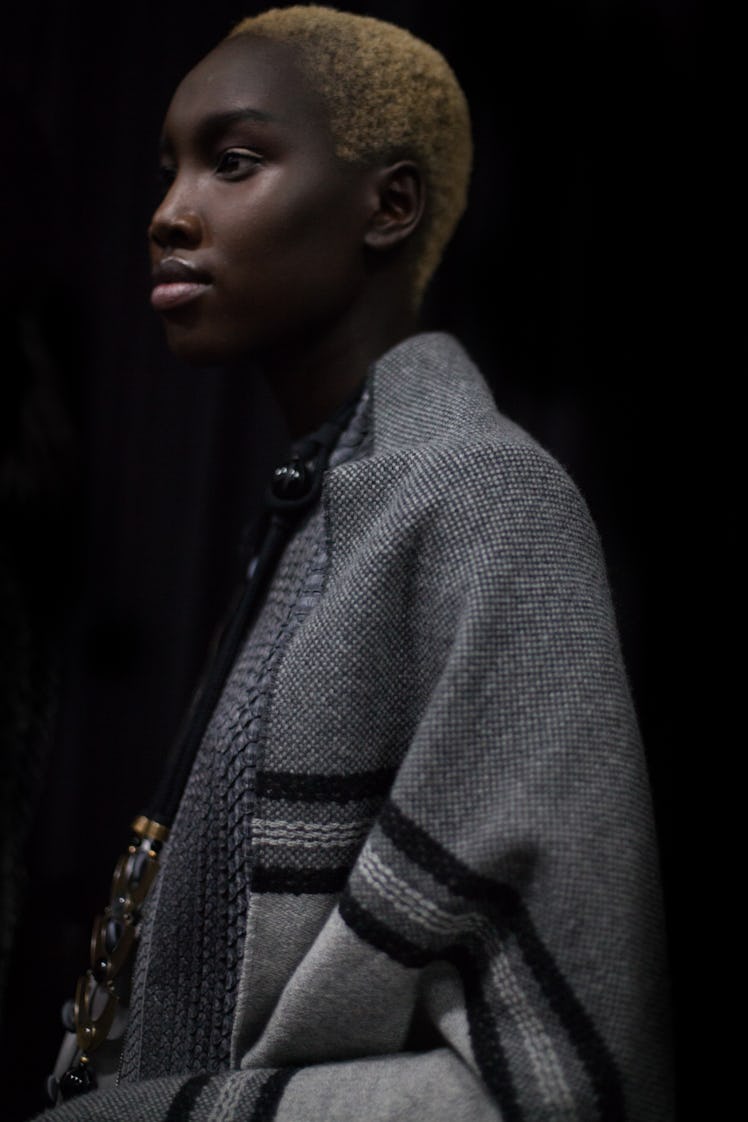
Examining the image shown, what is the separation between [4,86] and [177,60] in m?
0.28

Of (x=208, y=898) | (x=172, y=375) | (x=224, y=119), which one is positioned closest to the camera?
(x=208, y=898)

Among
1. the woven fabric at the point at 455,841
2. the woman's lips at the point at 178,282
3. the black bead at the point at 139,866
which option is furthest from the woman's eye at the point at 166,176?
the black bead at the point at 139,866

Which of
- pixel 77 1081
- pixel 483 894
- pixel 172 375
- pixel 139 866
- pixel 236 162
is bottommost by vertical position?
pixel 77 1081

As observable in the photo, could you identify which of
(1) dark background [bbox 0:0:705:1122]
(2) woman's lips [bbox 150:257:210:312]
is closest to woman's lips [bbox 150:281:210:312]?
(2) woman's lips [bbox 150:257:210:312]

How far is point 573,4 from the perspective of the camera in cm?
127

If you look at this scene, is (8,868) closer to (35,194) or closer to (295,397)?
(295,397)

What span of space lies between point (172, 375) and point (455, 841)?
1.07m

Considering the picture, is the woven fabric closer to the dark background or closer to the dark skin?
the dark skin

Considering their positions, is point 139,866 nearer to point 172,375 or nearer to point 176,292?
point 176,292

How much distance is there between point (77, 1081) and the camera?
0.94m

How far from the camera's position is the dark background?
1.21m

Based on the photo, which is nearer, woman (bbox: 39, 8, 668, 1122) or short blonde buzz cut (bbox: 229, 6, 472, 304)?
woman (bbox: 39, 8, 668, 1122)

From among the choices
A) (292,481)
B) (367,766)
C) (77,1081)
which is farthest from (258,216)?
(77,1081)

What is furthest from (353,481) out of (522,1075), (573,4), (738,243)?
(573,4)
